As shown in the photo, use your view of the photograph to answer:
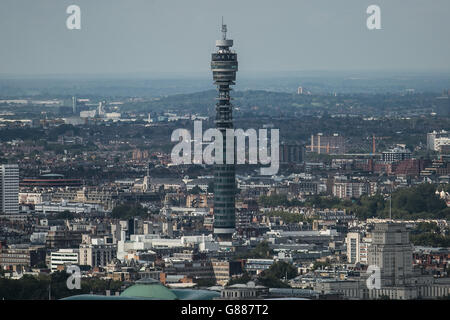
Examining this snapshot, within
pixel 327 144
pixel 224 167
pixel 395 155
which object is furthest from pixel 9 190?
pixel 327 144

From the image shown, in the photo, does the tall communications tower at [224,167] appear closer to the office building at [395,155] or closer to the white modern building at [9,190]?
the white modern building at [9,190]

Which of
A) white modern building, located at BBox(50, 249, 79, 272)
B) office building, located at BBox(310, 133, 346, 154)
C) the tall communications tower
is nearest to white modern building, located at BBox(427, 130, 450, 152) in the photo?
office building, located at BBox(310, 133, 346, 154)

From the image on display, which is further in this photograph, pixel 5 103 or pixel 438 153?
pixel 5 103

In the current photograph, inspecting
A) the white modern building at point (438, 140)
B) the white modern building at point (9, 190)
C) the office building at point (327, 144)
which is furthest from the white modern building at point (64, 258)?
the office building at point (327, 144)

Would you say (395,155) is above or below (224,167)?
below

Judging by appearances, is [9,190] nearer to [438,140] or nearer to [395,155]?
[395,155]

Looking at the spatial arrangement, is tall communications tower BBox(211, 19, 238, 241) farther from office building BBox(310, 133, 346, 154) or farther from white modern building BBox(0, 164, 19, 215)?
office building BBox(310, 133, 346, 154)

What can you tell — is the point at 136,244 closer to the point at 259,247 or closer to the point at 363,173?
the point at 259,247

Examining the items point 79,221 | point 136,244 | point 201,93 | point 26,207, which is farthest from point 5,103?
point 136,244
